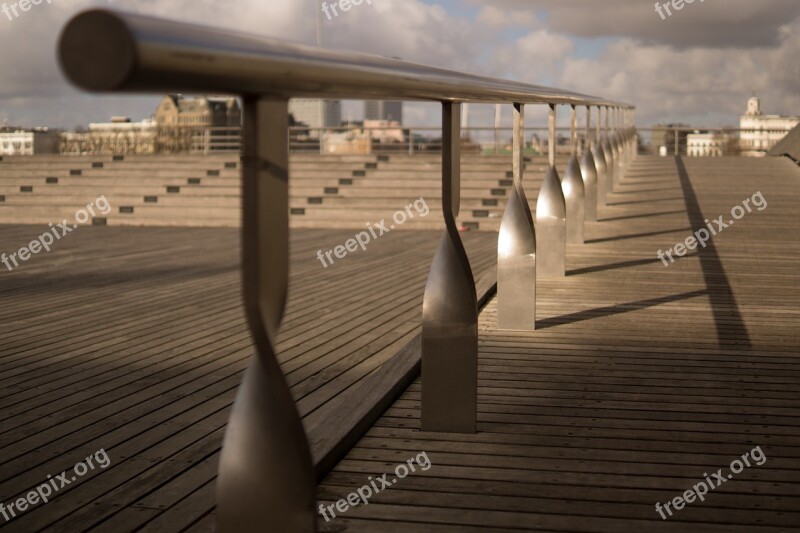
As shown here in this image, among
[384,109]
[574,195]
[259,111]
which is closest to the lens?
[259,111]

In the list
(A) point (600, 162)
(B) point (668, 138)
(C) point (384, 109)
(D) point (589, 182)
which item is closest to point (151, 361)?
(D) point (589, 182)

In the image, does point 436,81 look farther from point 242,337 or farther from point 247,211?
point 242,337

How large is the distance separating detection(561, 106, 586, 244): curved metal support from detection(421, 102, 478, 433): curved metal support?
164 inches

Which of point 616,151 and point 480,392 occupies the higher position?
point 616,151

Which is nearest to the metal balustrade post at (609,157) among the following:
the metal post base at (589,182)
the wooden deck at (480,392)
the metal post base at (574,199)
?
the metal post base at (589,182)

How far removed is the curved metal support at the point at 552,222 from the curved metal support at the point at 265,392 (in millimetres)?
4052

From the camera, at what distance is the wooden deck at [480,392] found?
2312 mm

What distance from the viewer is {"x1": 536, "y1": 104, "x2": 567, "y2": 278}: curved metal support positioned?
5.41m

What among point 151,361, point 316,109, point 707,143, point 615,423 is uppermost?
point 316,109

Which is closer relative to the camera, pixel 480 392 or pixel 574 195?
pixel 480 392

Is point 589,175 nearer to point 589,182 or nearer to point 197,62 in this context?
point 589,182

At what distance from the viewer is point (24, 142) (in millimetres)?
18484

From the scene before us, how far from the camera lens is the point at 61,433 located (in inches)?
126

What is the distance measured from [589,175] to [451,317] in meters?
5.88
